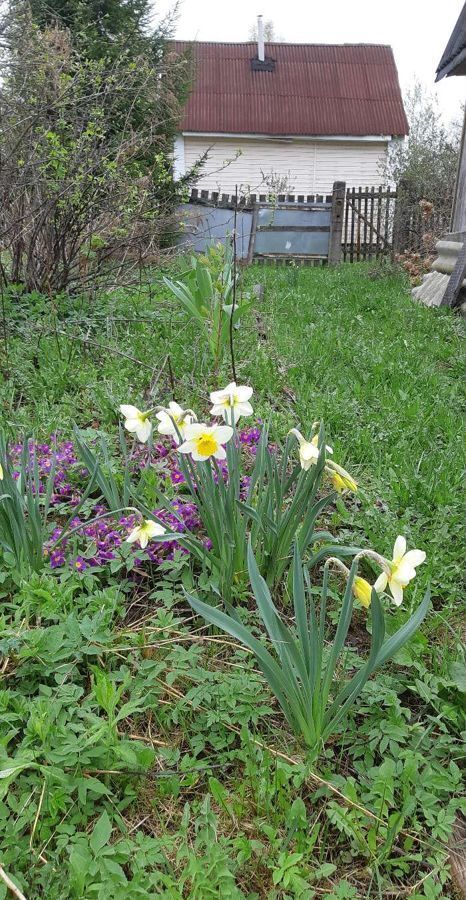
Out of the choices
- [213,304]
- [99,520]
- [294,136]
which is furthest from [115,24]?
[99,520]

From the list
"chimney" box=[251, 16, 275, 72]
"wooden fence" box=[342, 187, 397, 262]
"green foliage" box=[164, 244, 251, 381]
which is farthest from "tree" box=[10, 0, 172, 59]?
"chimney" box=[251, 16, 275, 72]

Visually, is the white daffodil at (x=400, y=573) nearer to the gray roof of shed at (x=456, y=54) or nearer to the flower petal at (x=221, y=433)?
the flower petal at (x=221, y=433)

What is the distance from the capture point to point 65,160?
14.5 feet

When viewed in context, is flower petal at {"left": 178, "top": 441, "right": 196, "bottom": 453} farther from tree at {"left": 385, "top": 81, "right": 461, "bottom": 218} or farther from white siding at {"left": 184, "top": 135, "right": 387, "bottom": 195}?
white siding at {"left": 184, "top": 135, "right": 387, "bottom": 195}

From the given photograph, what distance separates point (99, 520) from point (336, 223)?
35.4ft

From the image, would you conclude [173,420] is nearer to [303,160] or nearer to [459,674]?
[459,674]

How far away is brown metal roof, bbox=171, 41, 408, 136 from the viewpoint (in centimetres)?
1892

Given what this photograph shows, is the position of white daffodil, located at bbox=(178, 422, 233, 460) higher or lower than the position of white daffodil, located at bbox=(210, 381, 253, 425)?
lower

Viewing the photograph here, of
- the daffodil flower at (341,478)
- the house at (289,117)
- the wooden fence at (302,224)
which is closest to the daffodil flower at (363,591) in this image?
the daffodil flower at (341,478)

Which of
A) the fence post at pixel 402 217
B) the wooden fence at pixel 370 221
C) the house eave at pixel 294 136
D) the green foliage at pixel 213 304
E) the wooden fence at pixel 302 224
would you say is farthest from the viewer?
the house eave at pixel 294 136

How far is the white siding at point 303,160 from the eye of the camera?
19.3m

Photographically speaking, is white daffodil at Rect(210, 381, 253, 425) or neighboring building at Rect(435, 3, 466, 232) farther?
neighboring building at Rect(435, 3, 466, 232)

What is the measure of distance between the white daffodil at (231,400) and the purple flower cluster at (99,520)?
343 mm

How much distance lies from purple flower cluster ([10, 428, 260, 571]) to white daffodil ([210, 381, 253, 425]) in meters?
0.34
